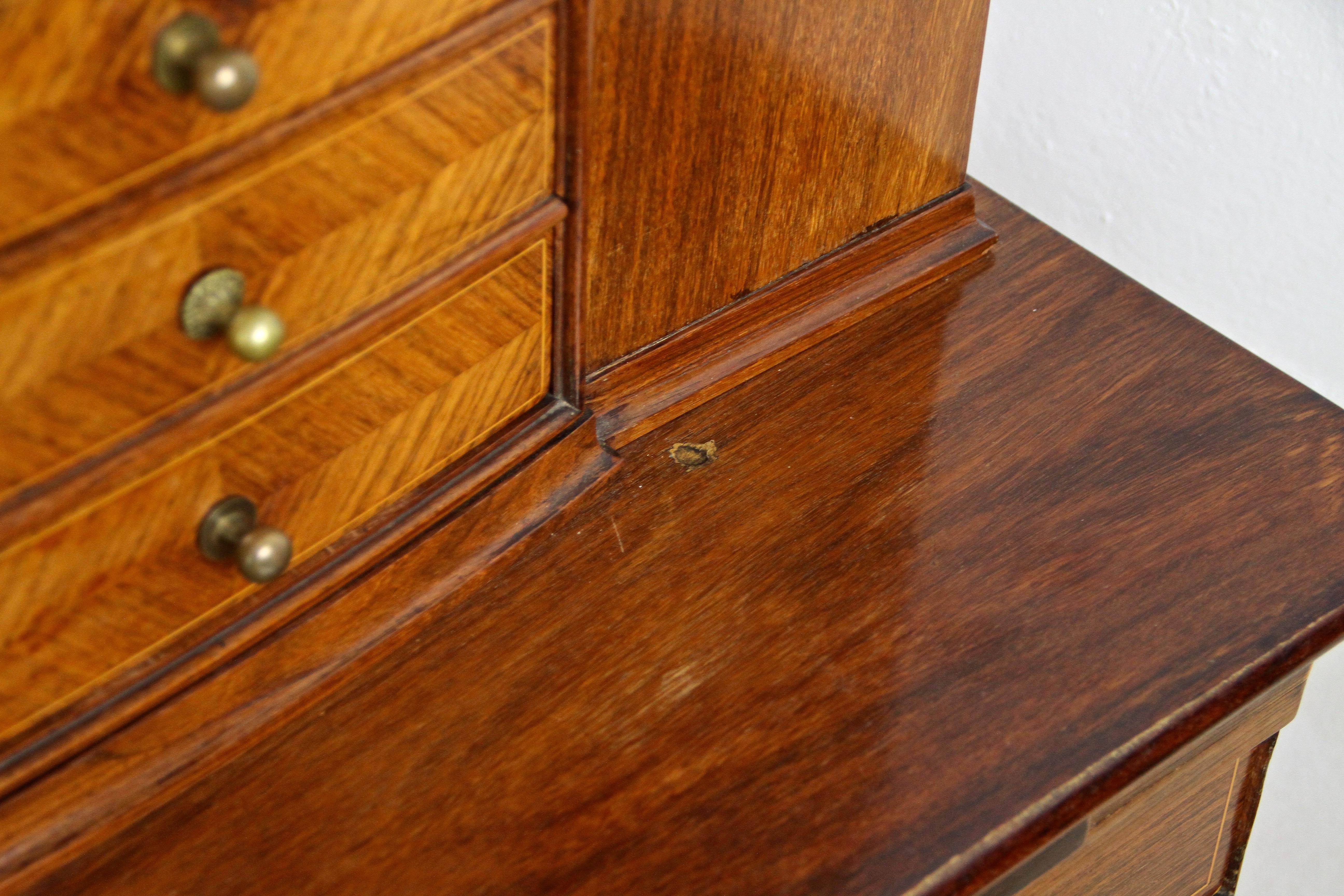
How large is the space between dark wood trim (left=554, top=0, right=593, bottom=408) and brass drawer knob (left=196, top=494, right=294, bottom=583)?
16 cm

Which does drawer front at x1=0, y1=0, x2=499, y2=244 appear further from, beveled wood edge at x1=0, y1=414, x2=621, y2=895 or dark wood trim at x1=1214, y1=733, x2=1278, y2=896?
dark wood trim at x1=1214, y1=733, x2=1278, y2=896

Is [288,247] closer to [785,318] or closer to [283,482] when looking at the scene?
[283,482]

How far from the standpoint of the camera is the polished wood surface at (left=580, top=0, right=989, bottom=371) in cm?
60

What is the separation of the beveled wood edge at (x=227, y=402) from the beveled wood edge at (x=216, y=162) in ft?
0.25

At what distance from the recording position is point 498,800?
58 cm

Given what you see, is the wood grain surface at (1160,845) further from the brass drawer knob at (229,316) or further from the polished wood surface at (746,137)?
the brass drawer knob at (229,316)

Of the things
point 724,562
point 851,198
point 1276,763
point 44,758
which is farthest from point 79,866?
point 1276,763

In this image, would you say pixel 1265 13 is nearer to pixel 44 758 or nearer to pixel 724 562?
pixel 724 562

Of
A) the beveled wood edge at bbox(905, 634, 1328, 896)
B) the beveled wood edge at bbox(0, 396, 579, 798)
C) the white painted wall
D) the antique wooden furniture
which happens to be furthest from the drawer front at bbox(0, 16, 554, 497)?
the white painted wall

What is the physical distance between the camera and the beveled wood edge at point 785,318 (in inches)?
27.2

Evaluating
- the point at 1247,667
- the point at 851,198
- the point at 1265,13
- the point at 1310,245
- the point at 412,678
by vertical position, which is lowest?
the point at 1247,667

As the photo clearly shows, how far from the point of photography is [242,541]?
21.3 inches

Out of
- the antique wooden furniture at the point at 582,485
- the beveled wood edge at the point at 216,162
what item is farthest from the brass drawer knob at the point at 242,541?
the beveled wood edge at the point at 216,162

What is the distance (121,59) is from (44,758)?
25 centimetres
